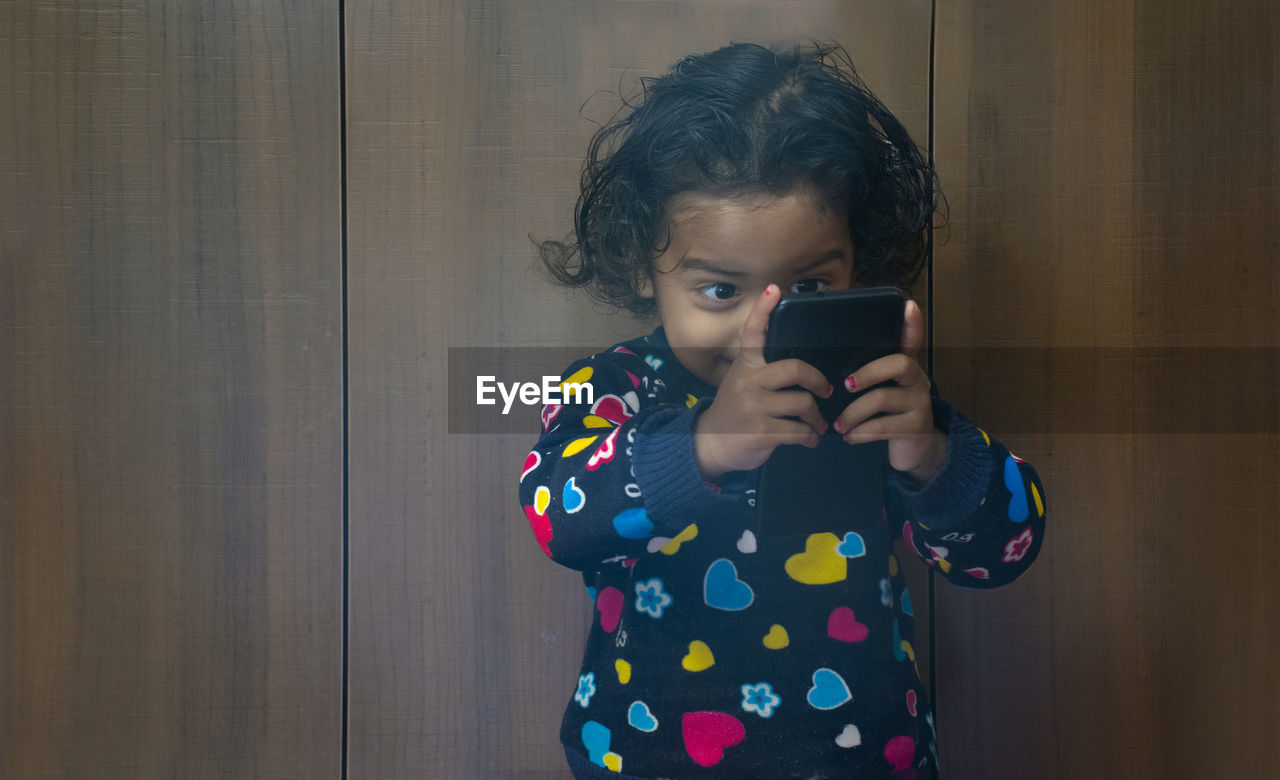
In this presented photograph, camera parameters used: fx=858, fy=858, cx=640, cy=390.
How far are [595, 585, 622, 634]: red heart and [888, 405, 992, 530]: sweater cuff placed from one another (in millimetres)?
194

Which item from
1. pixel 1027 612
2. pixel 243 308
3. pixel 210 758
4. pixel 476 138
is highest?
pixel 476 138

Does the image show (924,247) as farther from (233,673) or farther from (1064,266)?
(233,673)

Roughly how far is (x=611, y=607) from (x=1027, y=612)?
309 mm

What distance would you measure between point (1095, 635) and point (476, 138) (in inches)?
22.2

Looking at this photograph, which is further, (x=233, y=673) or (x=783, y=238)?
(x=233, y=673)

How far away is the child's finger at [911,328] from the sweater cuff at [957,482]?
0.05 m

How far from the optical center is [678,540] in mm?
527

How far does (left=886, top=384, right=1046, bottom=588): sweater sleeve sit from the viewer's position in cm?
48

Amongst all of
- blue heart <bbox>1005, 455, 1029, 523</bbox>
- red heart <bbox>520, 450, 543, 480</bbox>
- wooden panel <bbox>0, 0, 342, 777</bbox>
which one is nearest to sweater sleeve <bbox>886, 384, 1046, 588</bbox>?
blue heart <bbox>1005, 455, 1029, 523</bbox>

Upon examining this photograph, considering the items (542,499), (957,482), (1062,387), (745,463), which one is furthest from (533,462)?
(1062,387)

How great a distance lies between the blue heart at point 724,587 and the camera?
0.52 metres

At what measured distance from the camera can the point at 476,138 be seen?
58 cm

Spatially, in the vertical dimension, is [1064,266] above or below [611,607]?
above

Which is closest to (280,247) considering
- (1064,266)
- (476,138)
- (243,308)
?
(243,308)
